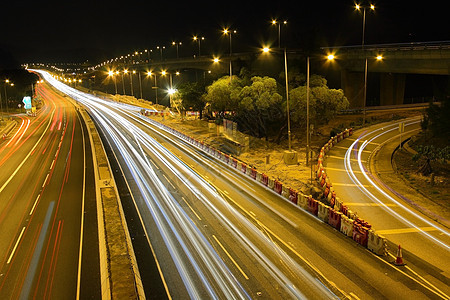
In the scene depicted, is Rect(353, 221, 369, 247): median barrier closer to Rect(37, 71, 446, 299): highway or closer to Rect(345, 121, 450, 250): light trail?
Rect(37, 71, 446, 299): highway

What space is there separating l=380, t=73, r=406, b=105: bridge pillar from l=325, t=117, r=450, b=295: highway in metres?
36.6

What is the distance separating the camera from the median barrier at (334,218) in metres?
18.4

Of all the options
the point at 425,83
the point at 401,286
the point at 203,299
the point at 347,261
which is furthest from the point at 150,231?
the point at 425,83

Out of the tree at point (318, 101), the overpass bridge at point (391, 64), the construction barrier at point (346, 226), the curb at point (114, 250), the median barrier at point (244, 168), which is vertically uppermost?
the overpass bridge at point (391, 64)

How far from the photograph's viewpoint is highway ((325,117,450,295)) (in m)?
15.4

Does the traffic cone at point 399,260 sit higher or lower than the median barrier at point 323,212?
lower

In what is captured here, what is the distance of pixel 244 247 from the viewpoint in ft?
54.1

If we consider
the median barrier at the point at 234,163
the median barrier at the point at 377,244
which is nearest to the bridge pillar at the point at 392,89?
the median barrier at the point at 234,163

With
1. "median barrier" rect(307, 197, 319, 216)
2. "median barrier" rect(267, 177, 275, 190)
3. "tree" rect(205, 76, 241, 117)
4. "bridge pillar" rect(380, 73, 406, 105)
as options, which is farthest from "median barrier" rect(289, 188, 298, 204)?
"bridge pillar" rect(380, 73, 406, 105)

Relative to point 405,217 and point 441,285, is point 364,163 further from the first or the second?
point 441,285

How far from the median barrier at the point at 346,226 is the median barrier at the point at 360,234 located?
0.94ft

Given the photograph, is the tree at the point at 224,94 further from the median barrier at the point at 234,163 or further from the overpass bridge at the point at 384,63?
the median barrier at the point at 234,163

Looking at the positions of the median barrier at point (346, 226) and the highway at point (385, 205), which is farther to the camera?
the median barrier at point (346, 226)

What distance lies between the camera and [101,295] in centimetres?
1343
